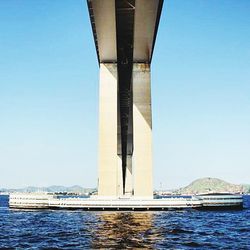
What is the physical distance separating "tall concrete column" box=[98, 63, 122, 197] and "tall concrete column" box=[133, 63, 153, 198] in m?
2.39

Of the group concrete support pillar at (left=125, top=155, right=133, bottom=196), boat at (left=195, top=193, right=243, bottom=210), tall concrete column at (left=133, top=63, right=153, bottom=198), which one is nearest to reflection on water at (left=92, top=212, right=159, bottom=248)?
tall concrete column at (left=133, top=63, right=153, bottom=198)

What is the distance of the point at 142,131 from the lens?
44.8m

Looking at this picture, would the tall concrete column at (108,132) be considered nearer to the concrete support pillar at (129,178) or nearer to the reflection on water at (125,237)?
the reflection on water at (125,237)

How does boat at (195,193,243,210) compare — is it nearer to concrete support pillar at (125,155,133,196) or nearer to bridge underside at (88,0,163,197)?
bridge underside at (88,0,163,197)

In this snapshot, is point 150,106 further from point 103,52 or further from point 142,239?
point 142,239

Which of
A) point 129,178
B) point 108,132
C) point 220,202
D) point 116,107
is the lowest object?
point 220,202

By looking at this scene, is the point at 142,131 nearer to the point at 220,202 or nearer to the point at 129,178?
the point at 220,202

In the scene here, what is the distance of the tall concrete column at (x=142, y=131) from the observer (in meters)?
43.9

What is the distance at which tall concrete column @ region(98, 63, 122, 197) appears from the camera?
1745 inches

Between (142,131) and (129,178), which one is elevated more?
(142,131)

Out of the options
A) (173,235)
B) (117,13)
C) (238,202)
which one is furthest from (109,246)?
(238,202)

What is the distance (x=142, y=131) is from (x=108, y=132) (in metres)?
4.00

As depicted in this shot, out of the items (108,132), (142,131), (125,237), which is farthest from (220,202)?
(125,237)

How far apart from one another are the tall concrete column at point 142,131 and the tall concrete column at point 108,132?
239cm
